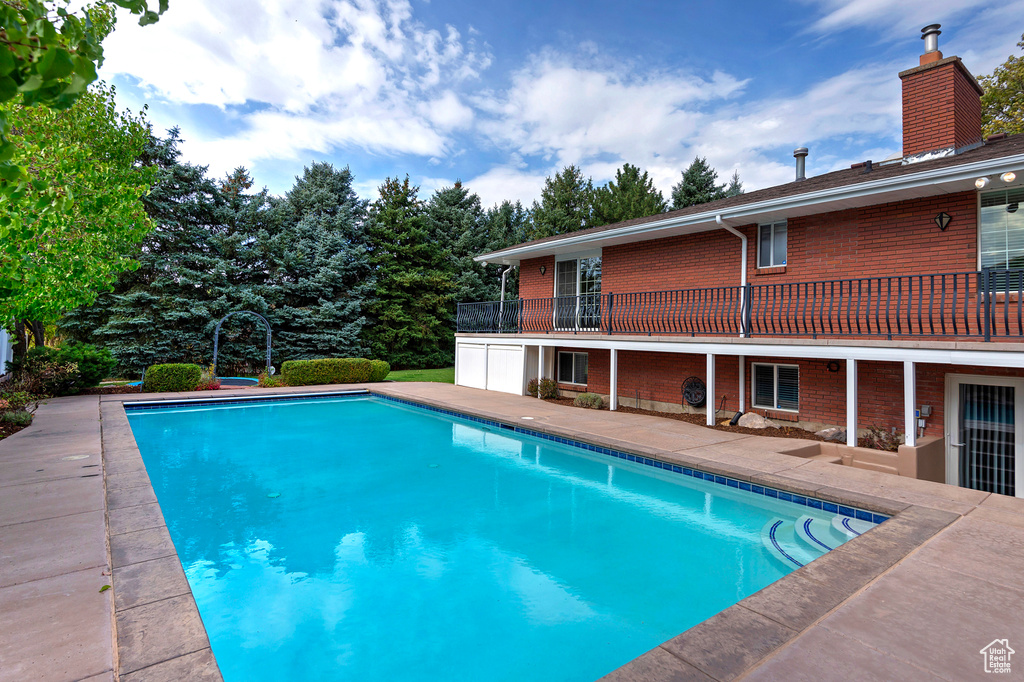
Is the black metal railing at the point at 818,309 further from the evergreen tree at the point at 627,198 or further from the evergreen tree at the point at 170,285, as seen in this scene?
the evergreen tree at the point at 627,198

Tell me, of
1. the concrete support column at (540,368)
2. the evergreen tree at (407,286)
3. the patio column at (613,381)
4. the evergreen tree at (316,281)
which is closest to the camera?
the patio column at (613,381)

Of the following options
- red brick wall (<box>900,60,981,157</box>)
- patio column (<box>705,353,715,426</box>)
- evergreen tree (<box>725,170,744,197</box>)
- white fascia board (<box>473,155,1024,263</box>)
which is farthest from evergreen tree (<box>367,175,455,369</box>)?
red brick wall (<box>900,60,981,157</box>)

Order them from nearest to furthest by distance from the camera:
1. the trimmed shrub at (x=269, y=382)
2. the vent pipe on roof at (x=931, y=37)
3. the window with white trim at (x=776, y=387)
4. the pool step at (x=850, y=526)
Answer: the pool step at (x=850, y=526) → the vent pipe on roof at (x=931, y=37) → the window with white trim at (x=776, y=387) → the trimmed shrub at (x=269, y=382)

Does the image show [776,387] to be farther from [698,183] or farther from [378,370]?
[698,183]

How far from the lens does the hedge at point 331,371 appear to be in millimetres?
15773

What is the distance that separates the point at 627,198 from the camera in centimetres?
2966

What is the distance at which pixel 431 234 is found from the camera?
26.1 m

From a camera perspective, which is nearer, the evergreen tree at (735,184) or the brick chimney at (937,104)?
the brick chimney at (937,104)

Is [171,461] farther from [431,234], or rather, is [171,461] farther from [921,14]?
[431,234]

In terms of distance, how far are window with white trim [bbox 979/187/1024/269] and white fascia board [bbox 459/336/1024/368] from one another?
1.70 meters

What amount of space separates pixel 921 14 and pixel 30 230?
1695 centimetres

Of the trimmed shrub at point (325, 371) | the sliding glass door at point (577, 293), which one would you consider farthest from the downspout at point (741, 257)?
the trimmed shrub at point (325, 371)

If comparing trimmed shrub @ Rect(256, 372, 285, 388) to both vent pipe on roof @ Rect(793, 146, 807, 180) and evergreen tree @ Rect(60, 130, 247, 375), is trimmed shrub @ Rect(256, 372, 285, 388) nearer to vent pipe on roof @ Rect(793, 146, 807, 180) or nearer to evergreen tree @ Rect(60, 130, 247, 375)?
evergreen tree @ Rect(60, 130, 247, 375)

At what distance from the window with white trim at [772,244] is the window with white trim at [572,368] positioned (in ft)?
17.1
